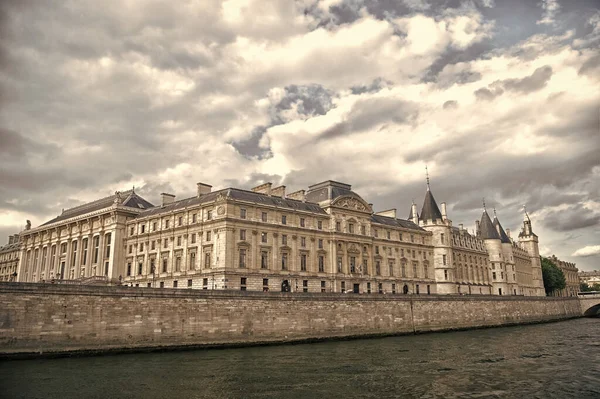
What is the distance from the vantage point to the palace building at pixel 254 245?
58438mm

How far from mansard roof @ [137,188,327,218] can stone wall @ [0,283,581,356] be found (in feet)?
59.3

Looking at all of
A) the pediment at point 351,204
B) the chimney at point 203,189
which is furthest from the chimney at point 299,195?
the chimney at point 203,189

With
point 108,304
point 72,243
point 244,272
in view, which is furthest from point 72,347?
point 72,243

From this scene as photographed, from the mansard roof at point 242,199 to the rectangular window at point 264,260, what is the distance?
20.1 feet

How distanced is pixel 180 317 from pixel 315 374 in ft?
47.0

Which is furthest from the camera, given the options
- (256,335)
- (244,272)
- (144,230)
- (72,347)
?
(144,230)

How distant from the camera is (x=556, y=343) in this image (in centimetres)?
4278

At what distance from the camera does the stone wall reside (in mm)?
30828

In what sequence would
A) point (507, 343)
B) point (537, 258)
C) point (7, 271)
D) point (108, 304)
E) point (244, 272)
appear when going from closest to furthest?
point (108, 304) < point (507, 343) < point (244, 272) < point (7, 271) < point (537, 258)

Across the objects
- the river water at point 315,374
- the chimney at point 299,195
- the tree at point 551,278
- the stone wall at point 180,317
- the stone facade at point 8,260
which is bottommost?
the river water at point 315,374

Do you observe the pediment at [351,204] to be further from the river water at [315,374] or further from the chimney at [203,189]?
the river water at [315,374]

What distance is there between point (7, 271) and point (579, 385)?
401 ft

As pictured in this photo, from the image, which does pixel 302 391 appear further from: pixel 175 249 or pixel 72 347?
pixel 175 249

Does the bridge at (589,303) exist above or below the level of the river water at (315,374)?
above
